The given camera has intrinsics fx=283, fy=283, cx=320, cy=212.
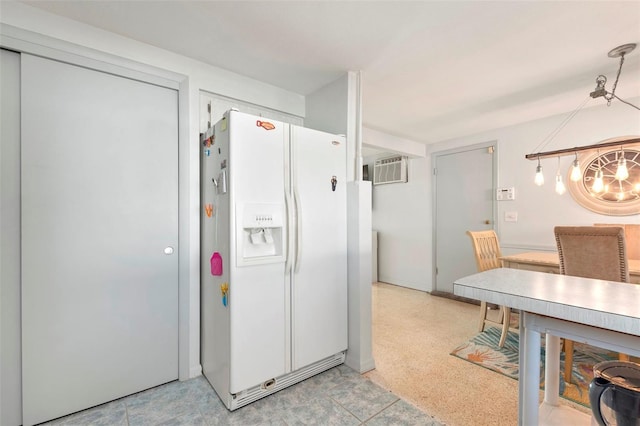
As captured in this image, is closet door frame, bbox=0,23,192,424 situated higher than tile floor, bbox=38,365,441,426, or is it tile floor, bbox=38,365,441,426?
closet door frame, bbox=0,23,192,424

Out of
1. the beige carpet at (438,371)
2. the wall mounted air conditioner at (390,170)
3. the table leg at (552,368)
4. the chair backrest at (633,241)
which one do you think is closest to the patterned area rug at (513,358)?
the beige carpet at (438,371)

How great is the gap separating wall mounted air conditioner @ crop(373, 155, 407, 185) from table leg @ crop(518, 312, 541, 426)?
3.80 metres

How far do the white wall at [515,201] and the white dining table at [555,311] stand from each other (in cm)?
244

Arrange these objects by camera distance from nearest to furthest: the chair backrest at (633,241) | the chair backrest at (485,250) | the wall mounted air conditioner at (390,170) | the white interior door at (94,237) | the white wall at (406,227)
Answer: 1. the white interior door at (94,237)
2. the chair backrest at (633,241)
3. the chair backrest at (485,250)
4. the white wall at (406,227)
5. the wall mounted air conditioner at (390,170)

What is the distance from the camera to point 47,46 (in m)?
1.65

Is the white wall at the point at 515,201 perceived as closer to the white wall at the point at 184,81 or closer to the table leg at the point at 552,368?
the table leg at the point at 552,368

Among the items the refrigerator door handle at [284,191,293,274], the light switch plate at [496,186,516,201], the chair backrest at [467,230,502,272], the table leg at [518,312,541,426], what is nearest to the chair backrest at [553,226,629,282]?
the chair backrest at [467,230,502,272]

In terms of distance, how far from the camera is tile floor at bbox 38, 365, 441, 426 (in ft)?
5.37

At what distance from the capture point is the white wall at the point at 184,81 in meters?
1.64

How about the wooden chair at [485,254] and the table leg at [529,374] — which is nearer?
the table leg at [529,374]

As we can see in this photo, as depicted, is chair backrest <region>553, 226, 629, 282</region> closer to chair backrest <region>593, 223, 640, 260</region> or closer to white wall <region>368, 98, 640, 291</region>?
chair backrest <region>593, 223, 640, 260</region>

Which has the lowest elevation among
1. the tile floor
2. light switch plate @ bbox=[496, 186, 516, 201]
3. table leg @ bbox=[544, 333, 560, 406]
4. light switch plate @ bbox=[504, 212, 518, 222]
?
the tile floor

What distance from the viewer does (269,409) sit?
1.74 meters

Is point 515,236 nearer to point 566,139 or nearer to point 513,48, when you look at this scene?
point 566,139
